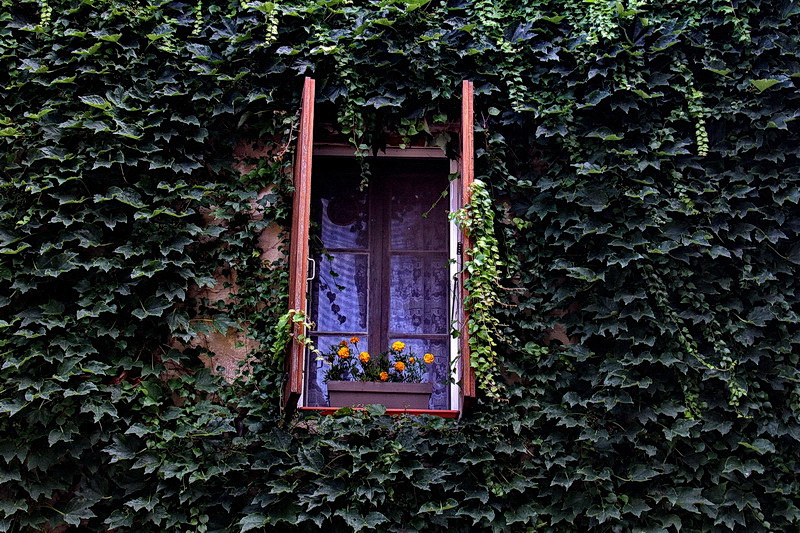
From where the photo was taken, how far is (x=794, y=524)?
184 inches

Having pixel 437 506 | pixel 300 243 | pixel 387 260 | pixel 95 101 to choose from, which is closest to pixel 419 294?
pixel 387 260

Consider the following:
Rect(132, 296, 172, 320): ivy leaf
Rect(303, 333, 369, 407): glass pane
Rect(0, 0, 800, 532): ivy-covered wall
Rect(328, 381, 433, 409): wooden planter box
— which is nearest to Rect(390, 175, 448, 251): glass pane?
Rect(0, 0, 800, 532): ivy-covered wall

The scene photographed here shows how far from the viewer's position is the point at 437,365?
517cm

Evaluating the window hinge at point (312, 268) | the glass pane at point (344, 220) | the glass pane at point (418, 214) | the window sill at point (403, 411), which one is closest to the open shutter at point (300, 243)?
the window sill at point (403, 411)

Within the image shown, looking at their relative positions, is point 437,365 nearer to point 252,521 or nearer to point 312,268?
point 312,268

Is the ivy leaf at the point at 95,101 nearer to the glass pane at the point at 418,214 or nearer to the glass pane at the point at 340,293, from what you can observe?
the glass pane at the point at 340,293

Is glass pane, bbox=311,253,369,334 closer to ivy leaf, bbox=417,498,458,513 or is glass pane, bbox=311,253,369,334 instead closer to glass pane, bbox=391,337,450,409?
glass pane, bbox=391,337,450,409

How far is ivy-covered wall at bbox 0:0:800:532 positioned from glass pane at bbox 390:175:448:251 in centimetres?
31

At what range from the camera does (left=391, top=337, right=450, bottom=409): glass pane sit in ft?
16.8

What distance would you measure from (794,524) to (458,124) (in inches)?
112

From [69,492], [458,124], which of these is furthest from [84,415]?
[458,124]

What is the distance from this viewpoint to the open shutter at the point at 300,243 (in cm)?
426

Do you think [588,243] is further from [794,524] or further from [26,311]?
[26,311]

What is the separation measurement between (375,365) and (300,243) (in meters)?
0.98
